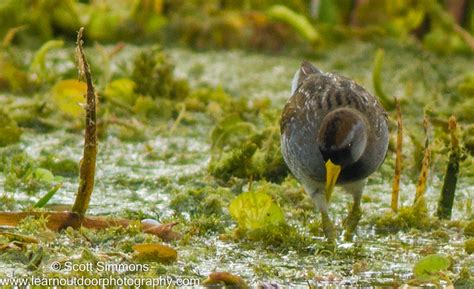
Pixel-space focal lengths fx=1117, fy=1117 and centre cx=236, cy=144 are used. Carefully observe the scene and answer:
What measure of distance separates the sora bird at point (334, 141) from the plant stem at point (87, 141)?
1.08m

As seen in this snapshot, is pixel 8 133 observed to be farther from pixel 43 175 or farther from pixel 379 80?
pixel 379 80

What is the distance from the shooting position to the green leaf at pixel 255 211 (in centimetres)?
502

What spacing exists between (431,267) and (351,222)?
100 centimetres

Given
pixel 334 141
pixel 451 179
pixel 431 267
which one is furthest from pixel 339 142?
pixel 431 267

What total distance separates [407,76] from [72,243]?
4731 millimetres

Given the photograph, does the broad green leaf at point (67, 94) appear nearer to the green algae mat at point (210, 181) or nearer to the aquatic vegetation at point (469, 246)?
the green algae mat at point (210, 181)

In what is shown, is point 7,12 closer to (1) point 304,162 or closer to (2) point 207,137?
(2) point 207,137

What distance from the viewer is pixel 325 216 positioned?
5270 millimetres

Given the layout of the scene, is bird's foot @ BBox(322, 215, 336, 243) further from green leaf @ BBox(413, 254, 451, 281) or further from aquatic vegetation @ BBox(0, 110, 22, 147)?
aquatic vegetation @ BBox(0, 110, 22, 147)

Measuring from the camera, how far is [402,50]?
9.60 metres

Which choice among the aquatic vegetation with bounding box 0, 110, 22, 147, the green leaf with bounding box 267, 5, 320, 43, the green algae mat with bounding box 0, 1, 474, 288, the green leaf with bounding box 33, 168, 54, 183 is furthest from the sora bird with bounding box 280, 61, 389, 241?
the green leaf with bounding box 267, 5, 320, 43

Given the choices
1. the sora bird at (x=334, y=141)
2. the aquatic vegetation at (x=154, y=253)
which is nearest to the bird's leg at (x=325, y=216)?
the sora bird at (x=334, y=141)

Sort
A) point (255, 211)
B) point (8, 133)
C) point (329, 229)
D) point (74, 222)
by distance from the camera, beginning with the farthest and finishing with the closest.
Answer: point (8, 133)
point (329, 229)
point (255, 211)
point (74, 222)

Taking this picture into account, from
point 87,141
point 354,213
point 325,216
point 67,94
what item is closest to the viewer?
point 87,141
